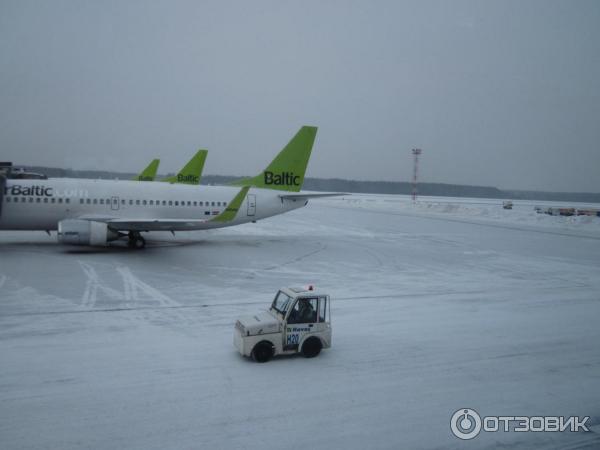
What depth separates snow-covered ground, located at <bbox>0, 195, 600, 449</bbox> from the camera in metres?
8.10

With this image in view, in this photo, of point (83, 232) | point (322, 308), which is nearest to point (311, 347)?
point (322, 308)

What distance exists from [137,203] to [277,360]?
20274mm

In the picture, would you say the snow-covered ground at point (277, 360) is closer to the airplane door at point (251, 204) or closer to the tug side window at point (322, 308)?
the tug side window at point (322, 308)

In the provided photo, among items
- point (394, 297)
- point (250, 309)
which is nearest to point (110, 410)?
point (250, 309)

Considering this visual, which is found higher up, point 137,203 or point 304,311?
point 137,203

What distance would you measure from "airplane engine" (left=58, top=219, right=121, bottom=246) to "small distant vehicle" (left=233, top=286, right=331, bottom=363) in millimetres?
16148

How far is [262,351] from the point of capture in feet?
36.4

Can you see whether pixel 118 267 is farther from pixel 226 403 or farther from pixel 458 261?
pixel 458 261

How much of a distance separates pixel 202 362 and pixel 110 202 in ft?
65.4

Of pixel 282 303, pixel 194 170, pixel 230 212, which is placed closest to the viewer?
pixel 282 303

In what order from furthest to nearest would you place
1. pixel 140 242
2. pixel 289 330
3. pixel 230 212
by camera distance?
pixel 140 242 < pixel 230 212 < pixel 289 330

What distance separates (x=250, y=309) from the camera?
51.3 ft

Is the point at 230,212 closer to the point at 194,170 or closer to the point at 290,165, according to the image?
the point at 290,165

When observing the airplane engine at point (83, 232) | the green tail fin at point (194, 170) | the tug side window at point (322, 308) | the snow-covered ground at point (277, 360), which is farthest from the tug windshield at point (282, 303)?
the green tail fin at point (194, 170)
